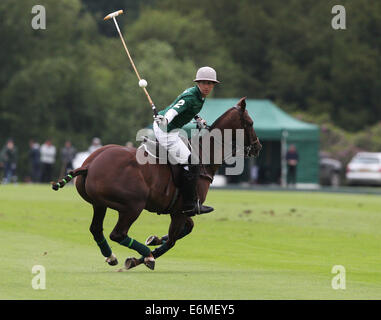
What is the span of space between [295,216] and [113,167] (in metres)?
12.3

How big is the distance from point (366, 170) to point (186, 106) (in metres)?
35.7

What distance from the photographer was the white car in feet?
153

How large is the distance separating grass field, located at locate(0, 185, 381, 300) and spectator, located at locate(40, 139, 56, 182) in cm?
1840

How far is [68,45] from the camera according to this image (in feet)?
229

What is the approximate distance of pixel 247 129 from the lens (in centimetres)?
1318

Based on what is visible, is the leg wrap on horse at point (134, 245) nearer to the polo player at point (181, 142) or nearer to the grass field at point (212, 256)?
the grass field at point (212, 256)

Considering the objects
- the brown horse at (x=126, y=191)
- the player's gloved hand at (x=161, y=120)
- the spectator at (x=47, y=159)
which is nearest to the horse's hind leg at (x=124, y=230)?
the brown horse at (x=126, y=191)

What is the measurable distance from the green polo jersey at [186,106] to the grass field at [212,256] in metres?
1.89

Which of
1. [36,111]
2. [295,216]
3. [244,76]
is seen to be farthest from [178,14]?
[295,216]

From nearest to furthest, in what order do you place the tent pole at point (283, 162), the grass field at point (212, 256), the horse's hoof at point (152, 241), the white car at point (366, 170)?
1. the grass field at point (212, 256)
2. the horse's hoof at point (152, 241)
3. the tent pole at point (283, 162)
4. the white car at point (366, 170)

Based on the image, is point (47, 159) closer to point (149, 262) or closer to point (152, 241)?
point (152, 241)

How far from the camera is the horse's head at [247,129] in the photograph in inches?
512

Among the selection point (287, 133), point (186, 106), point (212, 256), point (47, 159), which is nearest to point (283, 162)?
point (287, 133)
